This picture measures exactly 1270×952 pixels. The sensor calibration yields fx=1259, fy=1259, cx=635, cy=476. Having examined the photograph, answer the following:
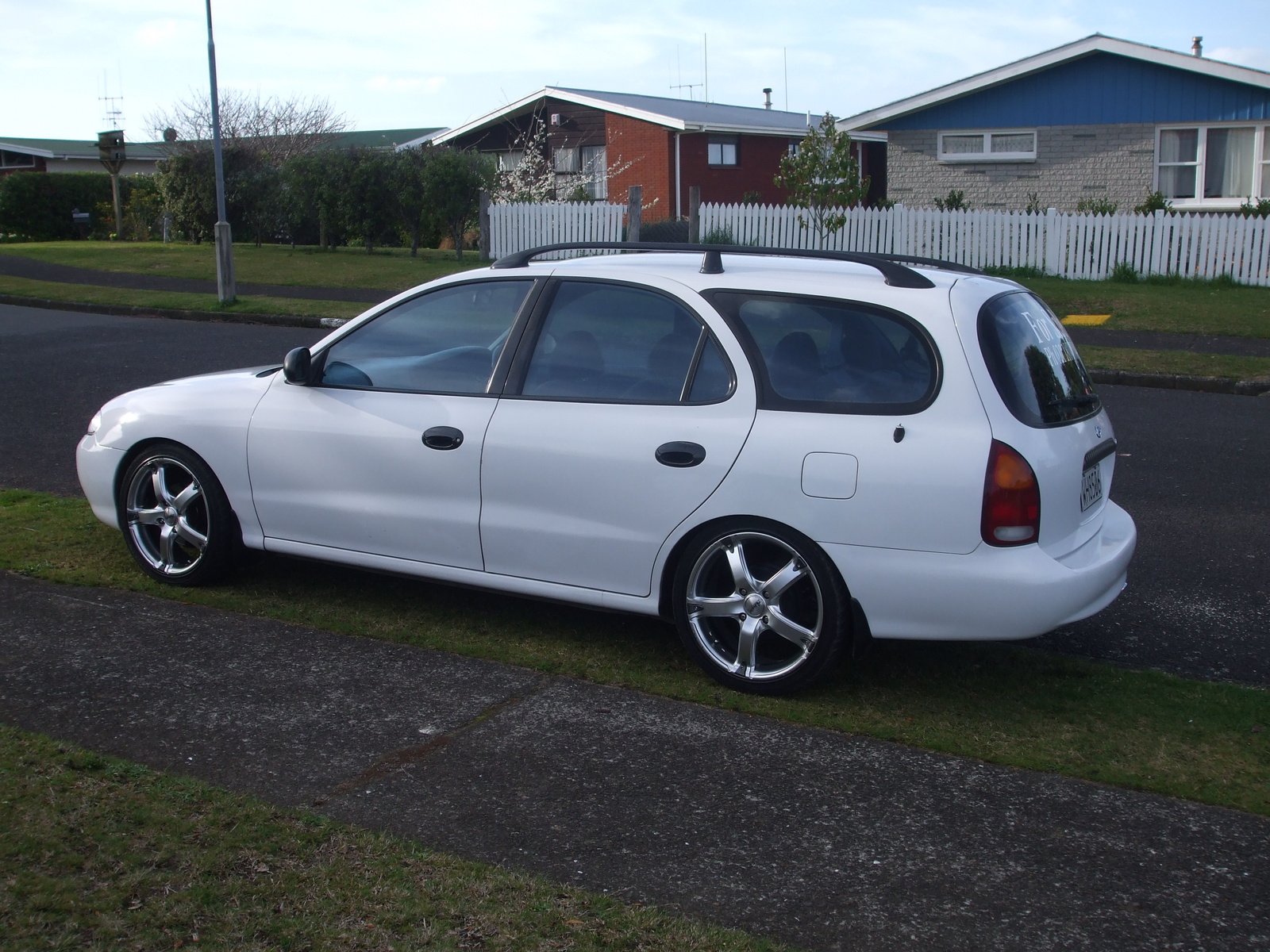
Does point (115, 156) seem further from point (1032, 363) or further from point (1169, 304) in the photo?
point (1032, 363)

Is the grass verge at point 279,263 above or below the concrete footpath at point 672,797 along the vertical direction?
above

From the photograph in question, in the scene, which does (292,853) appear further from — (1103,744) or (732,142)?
(732,142)

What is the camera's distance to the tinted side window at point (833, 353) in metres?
4.38

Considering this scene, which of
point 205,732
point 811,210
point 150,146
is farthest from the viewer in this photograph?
point 150,146

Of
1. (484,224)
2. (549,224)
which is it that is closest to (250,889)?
(549,224)

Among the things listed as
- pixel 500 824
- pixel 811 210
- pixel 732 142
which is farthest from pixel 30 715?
pixel 732 142

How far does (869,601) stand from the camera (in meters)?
4.39

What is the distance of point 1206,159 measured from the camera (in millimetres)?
25906

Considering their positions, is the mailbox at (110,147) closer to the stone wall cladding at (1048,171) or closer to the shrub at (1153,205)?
the stone wall cladding at (1048,171)

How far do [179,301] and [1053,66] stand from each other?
60.6 ft

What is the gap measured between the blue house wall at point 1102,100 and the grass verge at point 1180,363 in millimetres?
14201

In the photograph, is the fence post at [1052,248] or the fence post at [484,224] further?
the fence post at [484,224]

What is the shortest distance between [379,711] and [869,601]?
68.8 inches

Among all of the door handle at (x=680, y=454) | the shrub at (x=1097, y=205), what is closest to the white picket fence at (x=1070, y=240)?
the shrub at (x=1097, y=205)
